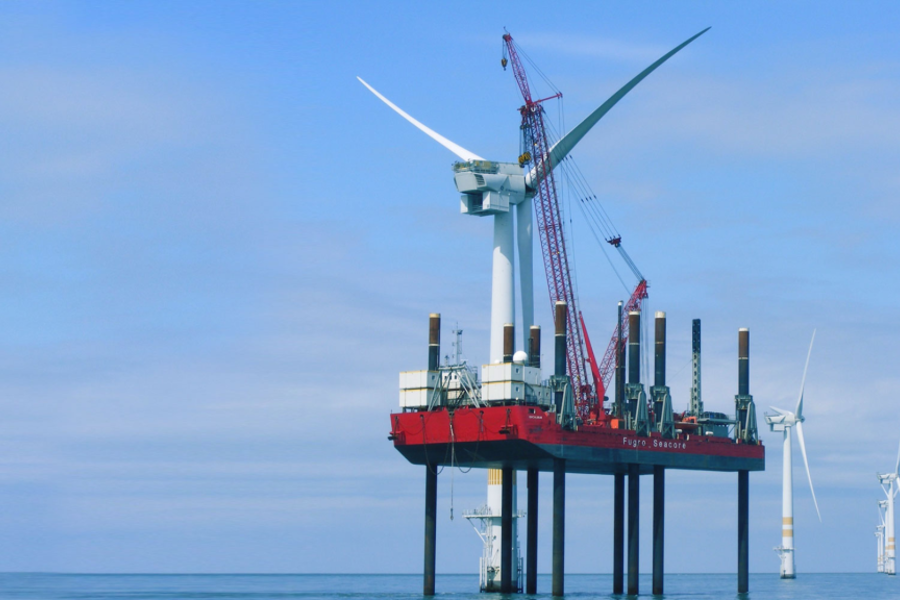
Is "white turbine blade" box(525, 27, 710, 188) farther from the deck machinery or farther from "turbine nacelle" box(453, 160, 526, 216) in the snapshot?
the deck machinery

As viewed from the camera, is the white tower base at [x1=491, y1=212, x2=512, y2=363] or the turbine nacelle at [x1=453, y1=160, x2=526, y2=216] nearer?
the white tower base at [x1=491, y1=212, x2=512, y2=363]

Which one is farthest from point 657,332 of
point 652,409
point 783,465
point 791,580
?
point 791,580

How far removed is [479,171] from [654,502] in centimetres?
2856

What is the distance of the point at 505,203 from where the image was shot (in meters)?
100

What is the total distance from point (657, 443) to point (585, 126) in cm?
2690

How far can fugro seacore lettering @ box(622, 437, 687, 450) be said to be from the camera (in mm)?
91375

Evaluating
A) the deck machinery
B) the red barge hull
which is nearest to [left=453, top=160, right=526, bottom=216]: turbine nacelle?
the deck machinery

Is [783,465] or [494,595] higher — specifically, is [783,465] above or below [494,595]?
above

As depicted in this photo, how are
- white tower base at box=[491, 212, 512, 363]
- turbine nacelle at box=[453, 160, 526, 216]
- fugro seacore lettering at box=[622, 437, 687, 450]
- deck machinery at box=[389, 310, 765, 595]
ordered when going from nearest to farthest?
deck machinery at box=[389, 310, 765, 595] → fugro seacore lettering at box=[622, 437, 687, 450] → white tower base at box=[491, 212, 512, 363] → turbine nacelle at box=[453, 160, 526, 216]

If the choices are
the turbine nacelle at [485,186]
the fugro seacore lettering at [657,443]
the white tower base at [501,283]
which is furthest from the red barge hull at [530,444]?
the turbine nacelle at [485,186]

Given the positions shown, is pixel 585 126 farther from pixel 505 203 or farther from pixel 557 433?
pixel 557 433

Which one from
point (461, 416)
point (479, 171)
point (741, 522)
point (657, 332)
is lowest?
point (741, 522)

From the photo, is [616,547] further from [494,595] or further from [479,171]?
[479,171]

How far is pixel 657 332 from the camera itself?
96.4m
